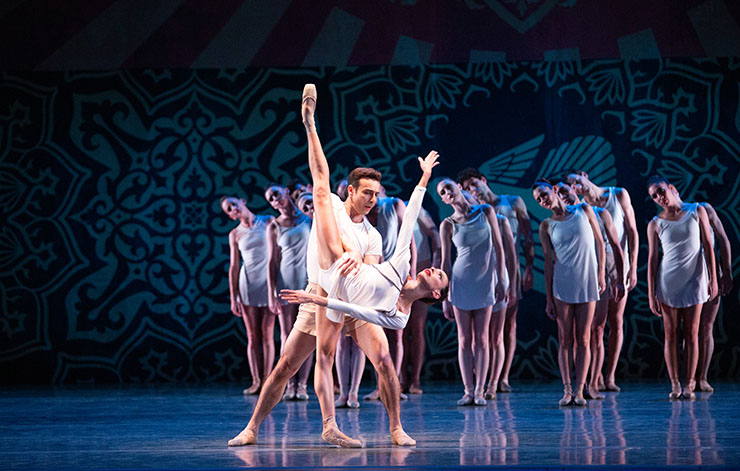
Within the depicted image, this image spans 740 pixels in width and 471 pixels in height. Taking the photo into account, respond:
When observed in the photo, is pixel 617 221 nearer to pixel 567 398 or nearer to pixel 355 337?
pixel 567 398

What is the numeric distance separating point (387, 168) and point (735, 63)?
12.0 feet

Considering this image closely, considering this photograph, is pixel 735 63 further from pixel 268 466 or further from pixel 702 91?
pixel 268 466

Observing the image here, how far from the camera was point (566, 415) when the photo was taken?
593 centimetres

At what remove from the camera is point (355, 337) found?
466cm

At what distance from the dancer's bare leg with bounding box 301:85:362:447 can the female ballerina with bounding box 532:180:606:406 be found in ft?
8.52

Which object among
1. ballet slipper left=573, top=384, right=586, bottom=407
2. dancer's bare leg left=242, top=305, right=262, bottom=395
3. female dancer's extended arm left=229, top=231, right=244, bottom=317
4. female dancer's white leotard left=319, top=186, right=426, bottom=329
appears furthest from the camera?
female dancer's extended arm left=229, top=231, right=244, bottom=317

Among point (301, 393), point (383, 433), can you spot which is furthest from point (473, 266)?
point (383, 433)

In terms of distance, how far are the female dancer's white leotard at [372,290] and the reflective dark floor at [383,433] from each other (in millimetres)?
596

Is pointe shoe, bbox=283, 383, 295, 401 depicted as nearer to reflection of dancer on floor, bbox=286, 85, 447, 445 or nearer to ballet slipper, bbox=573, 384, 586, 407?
ballet slipper, bbox=573, 384, 586, 407

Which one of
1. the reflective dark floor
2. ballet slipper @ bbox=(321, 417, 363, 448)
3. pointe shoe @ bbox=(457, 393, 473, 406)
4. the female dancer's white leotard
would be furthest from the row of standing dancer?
the female dancer's white leotard

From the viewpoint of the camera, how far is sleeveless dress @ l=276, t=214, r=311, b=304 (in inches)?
319

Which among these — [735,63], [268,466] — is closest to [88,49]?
[735,63]

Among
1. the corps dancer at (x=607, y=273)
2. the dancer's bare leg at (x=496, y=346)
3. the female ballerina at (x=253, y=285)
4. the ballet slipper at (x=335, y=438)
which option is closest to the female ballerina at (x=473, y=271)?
the dancer's bare leg at (x=496, y=346)

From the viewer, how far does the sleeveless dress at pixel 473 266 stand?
23.6ft
